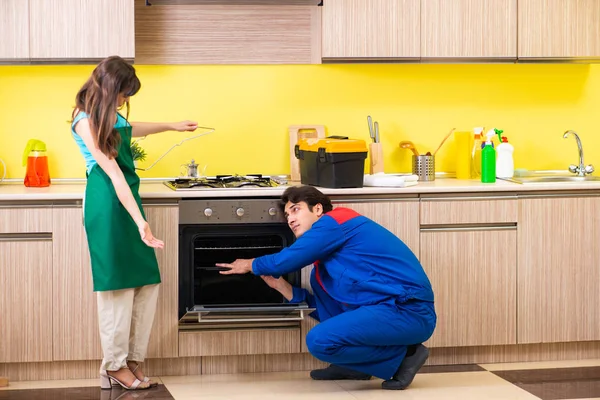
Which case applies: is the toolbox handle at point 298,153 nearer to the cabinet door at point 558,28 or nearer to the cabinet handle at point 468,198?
the cabinet handle at point 468,198

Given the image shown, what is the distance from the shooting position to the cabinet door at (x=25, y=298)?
4055 millimetres

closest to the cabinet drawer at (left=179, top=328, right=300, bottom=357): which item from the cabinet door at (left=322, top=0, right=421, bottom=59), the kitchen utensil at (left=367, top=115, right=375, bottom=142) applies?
the kitchen utensil at (left=367, top=115, right=375, bottom=142)

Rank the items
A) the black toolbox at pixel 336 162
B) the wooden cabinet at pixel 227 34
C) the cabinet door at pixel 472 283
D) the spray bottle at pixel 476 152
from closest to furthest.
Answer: the black toolbox at pixel 336 162, the cabinet door at pixel 472 283, the wooden cabinet at pixel 227 34, the spray bottle at pixel 476 152

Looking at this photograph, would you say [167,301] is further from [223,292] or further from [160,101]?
[160,101]

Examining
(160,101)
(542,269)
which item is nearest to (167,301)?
(160,101)

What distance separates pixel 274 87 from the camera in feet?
15.6

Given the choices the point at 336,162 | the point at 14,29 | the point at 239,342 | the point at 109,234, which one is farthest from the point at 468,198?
the point at 14,29

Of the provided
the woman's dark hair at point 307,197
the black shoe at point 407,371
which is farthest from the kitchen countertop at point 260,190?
the black shoe at point 407,371

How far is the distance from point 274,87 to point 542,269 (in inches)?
62.8

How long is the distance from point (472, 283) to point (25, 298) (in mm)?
2016

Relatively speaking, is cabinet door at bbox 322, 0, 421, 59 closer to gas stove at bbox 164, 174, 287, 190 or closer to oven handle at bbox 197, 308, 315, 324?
gas stove at bbox 164, 174, 287, 190

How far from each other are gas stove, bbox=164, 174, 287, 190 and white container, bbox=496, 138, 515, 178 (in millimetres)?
1097

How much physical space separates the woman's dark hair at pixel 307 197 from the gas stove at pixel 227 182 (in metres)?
0.23

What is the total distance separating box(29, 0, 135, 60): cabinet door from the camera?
4242 mm
